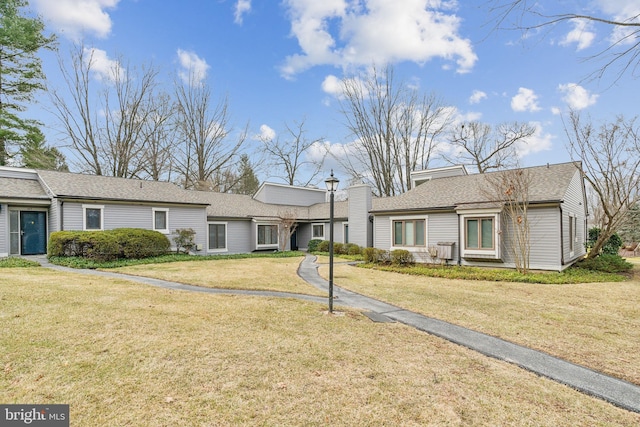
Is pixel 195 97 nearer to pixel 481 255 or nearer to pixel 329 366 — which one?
pixel 481 255

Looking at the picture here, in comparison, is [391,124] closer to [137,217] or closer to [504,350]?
[137,217]

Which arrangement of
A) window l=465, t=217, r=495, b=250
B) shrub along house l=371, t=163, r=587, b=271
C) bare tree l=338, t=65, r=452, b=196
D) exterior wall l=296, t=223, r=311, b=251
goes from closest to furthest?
shrub along house l=371, t=163, r=587, b=271 → window l=465, t=217, r=495, b=250 → exterior wall l=296, t=223, r=311, b=251 → bare tree l=338, t=65, r=452, b=196

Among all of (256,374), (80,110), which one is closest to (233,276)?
(256,374)

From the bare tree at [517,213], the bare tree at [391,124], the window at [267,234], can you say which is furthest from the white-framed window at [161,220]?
the bare tree at [391,124]

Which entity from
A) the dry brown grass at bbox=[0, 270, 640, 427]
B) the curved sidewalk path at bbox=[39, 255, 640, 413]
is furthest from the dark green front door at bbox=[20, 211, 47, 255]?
the dry brown grass at bbox=[0, 270, 640, 427]

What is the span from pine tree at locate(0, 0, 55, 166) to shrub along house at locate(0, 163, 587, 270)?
733 cm

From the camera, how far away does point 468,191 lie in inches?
647

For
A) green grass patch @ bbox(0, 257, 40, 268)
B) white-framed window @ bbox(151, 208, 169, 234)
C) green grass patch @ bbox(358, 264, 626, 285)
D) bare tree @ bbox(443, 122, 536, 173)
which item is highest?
bare tree @ bbox(443, 122, 536, 173)

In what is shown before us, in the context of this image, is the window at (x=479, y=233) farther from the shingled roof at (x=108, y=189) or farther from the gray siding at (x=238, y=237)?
the shingled roof at (x=108, y=189)

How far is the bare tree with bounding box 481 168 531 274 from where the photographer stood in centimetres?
1302

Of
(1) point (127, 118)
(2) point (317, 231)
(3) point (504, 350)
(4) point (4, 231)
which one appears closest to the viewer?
(3) point (504, 350)

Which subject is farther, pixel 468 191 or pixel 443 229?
pixel 468 191

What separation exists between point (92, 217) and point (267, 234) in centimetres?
1044

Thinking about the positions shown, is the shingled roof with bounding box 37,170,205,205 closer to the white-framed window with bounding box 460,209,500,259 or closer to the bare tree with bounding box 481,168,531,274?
the white-framed window with bounding box 460,209,500,259
